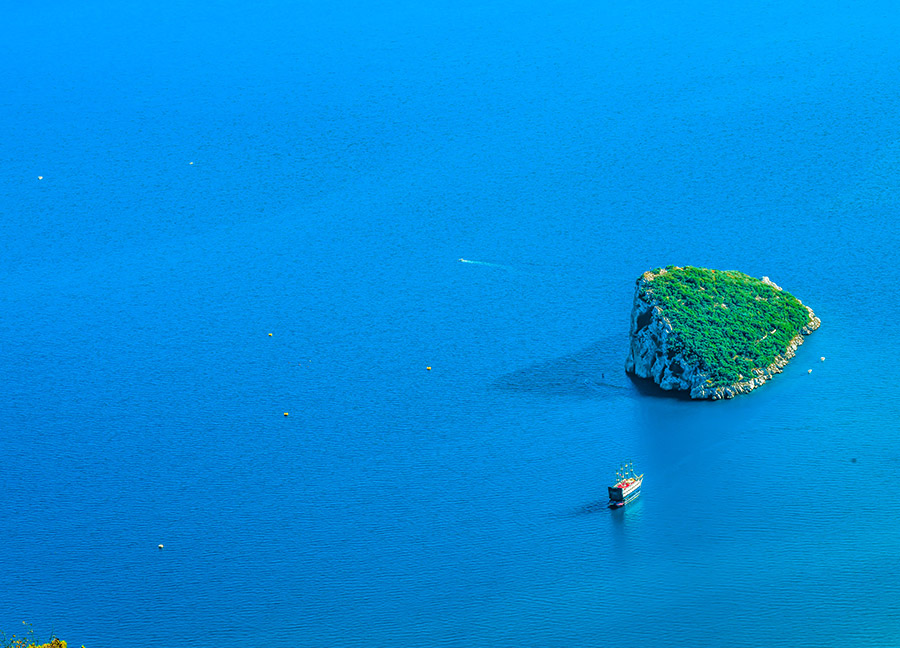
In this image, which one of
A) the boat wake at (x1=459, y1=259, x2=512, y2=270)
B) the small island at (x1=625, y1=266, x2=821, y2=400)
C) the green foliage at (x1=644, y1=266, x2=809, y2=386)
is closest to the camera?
the small island at (x1=625, y1=266, x2=821, y2=400)

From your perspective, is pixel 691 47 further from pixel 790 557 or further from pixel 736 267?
pixel 790 557

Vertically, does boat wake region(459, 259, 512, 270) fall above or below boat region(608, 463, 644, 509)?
above

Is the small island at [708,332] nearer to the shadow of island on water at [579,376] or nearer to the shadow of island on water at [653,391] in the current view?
the shadow of island on water at [653,391]

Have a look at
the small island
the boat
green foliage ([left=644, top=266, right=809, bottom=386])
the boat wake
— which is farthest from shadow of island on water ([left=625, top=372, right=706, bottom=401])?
the boat wake

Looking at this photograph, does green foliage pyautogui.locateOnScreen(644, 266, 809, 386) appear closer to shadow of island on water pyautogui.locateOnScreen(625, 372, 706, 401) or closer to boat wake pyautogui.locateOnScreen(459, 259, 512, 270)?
shadow of island on water pyautogui.locateOnScreen(625, 372, 706, 401)

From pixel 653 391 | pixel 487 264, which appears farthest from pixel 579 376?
pixel 487 264

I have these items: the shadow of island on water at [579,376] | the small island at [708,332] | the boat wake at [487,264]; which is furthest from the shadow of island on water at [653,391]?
the boat wake at [487,264]
